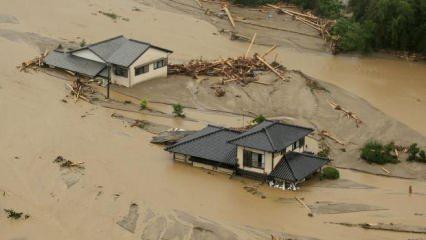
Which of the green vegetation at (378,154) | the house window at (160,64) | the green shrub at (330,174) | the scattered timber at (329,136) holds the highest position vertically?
the house window at (160,64)

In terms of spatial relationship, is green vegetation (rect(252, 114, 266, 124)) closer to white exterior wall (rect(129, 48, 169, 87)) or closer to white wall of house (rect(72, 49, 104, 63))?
white exterior wall (rect(129, 48, 169, 87))

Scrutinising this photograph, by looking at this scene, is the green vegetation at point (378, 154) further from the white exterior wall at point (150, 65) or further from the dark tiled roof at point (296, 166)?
the white exterior wall at point (150, 65)

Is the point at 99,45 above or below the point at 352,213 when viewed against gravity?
above

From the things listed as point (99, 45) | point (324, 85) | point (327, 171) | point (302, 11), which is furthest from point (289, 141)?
point (302, 11)

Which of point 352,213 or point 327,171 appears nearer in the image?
point 352,213

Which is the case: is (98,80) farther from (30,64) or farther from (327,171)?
(327,171)

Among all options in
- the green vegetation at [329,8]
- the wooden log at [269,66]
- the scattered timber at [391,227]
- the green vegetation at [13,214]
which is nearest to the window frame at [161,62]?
the wooden log at [269,66]

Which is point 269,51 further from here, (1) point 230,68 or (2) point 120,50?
(2) point 120,50
